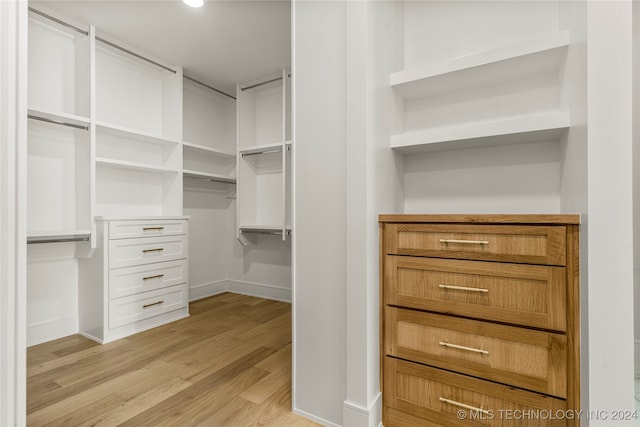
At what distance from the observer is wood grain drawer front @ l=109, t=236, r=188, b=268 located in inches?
92.3

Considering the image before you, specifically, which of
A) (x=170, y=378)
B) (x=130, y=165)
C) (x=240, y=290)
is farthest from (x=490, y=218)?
(x=240, y=290)

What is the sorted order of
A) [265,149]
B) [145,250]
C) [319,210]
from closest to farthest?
1. [319,210]
2. [145,250]
3. [265,149]

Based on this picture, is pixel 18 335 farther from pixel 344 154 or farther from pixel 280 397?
pixel 344 154

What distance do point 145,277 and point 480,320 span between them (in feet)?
8.00

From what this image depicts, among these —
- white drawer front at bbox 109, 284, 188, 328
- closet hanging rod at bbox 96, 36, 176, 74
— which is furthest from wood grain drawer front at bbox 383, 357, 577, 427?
closet hanging rod at bbox 96, 36, 176, 74

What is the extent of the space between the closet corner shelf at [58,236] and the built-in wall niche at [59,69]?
2.60ft

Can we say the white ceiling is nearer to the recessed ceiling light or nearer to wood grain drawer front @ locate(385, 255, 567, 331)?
the recessed ceiling light

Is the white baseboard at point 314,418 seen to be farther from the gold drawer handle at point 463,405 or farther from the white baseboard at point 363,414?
the gold drawer handle at point 463,405

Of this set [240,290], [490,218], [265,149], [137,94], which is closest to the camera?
[490,218]

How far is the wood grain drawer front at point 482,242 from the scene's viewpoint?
1041 mm

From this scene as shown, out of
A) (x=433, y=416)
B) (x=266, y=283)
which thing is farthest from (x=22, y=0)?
(x=266, y=283)

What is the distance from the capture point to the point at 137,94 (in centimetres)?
284

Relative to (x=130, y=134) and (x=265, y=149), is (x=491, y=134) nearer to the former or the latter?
(x=265, y=149)

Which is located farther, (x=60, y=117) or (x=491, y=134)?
(x=60, y=117)
